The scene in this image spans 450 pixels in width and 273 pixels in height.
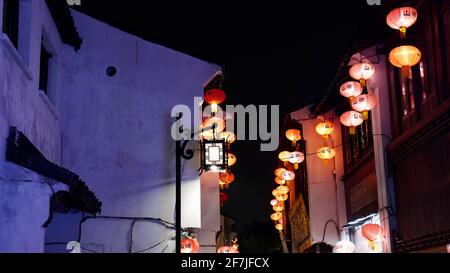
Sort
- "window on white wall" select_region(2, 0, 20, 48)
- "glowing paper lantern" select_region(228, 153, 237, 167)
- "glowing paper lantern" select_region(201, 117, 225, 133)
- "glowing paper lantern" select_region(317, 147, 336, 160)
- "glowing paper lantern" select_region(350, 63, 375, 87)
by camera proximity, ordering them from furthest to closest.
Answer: "glowing paper lantern" select_region(317, 147, 336, 160), "glowing paper lantern" select_region(228, 153, 237, 167), "glowing paper lantern" select_region(201, 117, 225, 133), "glowing paper lantern" select_region(350, 63, 375, 87), "window on white wall" select_region(2, 0, 20, 48)

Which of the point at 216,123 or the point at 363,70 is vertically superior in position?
the point at 363,70

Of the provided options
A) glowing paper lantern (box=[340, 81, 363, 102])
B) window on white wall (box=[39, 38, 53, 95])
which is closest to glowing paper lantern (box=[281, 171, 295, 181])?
glowing paper lantern (box=[340, 81, 363, 102])

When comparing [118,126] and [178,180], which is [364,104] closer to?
[178,180]

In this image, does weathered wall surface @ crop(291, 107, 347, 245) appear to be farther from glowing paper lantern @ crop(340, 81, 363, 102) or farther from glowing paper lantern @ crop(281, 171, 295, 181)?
glowing paper lantern @ crop(340, 81, 363, 102)

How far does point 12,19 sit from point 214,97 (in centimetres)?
749

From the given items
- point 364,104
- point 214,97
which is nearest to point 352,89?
point 364,104

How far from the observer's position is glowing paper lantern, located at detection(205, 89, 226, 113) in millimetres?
18219

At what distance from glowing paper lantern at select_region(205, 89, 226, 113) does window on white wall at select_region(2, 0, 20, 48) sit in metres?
7.22

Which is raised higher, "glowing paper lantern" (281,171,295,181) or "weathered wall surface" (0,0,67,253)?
"glowing paper lantern" (281,171,295,181)

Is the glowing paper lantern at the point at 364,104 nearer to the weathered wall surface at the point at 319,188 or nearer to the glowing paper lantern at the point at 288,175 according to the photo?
the weathered wall surface at the point at 319,188

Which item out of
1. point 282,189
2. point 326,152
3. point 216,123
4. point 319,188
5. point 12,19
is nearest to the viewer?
point 12,19

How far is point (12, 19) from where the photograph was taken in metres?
12.0
